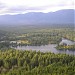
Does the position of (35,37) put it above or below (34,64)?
below

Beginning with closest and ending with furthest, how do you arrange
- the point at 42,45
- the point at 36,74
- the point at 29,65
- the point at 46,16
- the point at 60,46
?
the point at 36,74
the point at 29,65
the point at 60,46
the point at 42,45
the point at 46,16

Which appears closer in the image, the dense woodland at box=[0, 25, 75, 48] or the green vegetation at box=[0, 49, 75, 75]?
the green vegetation at box=[0, 49, 75, 75]

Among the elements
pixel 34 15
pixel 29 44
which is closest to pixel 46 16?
pixel 34 15

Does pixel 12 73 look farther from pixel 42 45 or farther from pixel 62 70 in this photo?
pixel 42 45

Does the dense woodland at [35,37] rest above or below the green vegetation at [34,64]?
below

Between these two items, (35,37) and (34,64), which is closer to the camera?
(34,64)

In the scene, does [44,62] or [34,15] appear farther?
[34,15]

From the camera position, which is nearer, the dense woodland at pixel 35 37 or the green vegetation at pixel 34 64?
the green vegetation at pixel 34 64

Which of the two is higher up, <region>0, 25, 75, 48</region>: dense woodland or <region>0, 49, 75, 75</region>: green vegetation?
<region>0, 49, 75, 75</region>: green vegetation
